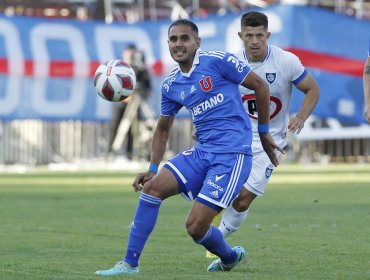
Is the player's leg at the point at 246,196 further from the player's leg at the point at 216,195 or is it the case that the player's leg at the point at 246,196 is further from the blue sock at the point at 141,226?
the blue sock at the point at 141,226

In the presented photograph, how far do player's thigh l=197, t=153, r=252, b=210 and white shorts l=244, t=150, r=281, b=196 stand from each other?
143 cm

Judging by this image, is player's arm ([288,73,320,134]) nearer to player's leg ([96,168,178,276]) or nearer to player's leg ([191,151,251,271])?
player's leg ([191,151,251,271])

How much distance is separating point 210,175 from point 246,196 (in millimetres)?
1700

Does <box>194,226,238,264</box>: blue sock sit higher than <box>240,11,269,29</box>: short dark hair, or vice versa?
<box>240,11,269,29</box>: short dark hair

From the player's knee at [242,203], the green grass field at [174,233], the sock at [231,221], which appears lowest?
the green grass field at [174,233]

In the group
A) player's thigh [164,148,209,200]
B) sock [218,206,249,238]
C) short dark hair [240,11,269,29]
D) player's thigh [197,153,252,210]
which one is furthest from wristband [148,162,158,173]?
short dark hair [240,11,269,29]

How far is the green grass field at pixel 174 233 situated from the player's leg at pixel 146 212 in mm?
145

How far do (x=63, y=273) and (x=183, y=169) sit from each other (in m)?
1.14

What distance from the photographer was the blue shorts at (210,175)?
846cm

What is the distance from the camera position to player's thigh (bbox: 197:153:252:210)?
8453 mm

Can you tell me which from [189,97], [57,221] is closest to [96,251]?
[189,97]

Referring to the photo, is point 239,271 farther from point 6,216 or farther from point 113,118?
point 113,118

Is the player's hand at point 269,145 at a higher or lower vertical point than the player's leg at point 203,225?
higher

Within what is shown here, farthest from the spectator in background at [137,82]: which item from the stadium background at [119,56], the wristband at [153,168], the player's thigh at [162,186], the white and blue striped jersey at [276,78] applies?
the player's thigh at [162,186]
